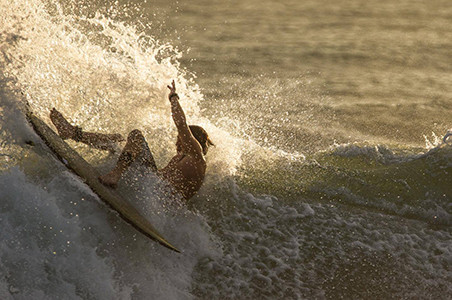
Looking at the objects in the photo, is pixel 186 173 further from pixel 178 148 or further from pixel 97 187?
pixel 97 187

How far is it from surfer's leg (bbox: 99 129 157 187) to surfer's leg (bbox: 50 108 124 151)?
0.37 meters

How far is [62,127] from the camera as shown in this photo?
151 inches

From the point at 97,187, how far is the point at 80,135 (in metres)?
0.68

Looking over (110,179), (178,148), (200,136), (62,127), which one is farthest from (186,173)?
(62,127)

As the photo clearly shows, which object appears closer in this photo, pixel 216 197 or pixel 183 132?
pixel 183 132

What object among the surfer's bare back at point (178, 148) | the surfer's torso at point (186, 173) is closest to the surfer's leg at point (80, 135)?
the surfer's bare back at point (178, 148)

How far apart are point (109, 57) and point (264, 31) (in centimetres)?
580

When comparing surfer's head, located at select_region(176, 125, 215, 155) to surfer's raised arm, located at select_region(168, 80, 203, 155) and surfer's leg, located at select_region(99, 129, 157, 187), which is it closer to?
surfer's raised arm, located at select_region(168, 80, 203, 155)

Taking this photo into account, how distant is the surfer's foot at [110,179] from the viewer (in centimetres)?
338


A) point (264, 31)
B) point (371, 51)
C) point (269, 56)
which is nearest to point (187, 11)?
point (264, 31)

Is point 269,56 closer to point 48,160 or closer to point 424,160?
point 424,160

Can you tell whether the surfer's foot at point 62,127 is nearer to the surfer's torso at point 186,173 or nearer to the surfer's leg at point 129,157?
the surfer's leg at point 129,157

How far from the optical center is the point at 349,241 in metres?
3.89

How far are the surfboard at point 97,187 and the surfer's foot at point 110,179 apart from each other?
2cm
